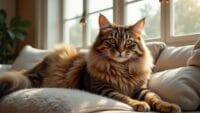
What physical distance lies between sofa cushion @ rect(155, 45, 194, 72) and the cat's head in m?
0.23

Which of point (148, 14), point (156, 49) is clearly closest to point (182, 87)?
point (156, 49)

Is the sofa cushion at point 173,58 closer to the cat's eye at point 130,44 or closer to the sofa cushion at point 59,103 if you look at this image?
the cat's eye at point 130,44

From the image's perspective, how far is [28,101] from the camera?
1.50m

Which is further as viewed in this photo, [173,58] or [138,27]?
[173,58]

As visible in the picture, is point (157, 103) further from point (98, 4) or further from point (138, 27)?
point (98, 4)

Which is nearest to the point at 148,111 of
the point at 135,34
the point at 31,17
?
Result: the point at 135,34

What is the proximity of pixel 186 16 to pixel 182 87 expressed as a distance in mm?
1079

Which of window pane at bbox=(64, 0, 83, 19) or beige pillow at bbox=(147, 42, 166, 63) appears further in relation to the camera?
window pane at bbox=(64, 0, 83, 19)

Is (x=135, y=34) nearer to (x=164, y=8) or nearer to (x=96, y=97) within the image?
(x=96, y=97)

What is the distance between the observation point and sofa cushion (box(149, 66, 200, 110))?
1500 millimetres

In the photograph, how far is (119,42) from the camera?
1724 mm

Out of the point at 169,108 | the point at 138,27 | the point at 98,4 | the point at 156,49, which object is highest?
the point at 98,4

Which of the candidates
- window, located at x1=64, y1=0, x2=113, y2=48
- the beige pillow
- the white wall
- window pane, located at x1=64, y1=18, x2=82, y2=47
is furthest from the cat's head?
the white wall

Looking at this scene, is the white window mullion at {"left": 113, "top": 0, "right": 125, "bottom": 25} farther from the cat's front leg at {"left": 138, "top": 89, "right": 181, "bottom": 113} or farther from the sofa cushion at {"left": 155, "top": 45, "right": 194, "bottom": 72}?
the cat's front leg at {"left": 138, "top": 89, "right": 181, "bottom": 113}
